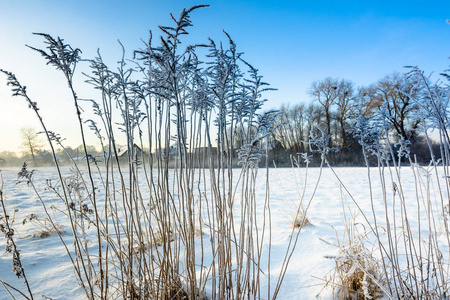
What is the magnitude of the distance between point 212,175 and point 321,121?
19.0 metres

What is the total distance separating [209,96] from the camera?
1145mm

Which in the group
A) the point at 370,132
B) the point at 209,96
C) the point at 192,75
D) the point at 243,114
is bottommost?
the point at 370,132

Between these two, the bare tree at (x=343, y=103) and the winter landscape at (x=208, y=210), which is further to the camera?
the bare tree at (x=343, y=103)

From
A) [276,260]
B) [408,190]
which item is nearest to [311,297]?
[276,260]

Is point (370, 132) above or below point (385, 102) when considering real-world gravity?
below

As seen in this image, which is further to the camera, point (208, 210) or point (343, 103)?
point (343, 103)

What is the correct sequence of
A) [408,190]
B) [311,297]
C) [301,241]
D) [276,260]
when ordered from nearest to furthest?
[311,297], [276,260], [301,241], [408,190]

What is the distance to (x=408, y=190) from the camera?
14.0ft

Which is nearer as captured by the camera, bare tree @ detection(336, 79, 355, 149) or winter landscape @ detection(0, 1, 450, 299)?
winter landscape @ detection(0, 1, 450, 299)

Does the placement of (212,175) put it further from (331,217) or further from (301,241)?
(331,217)

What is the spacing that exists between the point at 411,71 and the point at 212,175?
101 cm

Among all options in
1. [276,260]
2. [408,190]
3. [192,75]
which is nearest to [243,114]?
[192,75]

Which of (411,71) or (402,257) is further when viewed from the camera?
(402,257)

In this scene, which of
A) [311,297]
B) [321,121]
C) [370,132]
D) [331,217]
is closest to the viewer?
[370,132]
